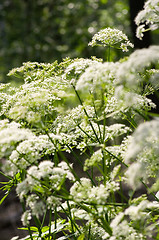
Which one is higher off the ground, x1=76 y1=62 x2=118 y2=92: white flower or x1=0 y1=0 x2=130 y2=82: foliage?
x1=0 y1=0 x2=130 y2=82: foliage

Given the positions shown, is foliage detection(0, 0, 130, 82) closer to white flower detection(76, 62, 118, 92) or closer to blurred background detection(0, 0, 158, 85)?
blurred background detection(0, 0, 158, 85)

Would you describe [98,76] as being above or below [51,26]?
below

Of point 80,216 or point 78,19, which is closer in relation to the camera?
point 80,216

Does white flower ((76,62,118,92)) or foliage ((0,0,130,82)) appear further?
foliage ((0,0,130,82))

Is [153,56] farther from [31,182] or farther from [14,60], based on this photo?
[14,60]

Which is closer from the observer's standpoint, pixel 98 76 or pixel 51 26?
pixel 98 76

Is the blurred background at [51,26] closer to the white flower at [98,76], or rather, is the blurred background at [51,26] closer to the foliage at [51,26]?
the foliage at [51,26]

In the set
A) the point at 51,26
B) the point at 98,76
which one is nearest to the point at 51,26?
the point at 51,26

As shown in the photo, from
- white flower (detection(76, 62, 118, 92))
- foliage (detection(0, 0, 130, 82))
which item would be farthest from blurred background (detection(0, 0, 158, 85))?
white flower (detection(76, 62, 118, 92))

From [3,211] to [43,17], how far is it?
686 cm

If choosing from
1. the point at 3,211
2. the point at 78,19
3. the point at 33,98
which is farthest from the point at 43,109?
the point at 78,19

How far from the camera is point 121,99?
3.50ft

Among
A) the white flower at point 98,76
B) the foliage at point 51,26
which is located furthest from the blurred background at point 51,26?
the white flower at point 98,76

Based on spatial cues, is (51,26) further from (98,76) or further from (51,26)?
(98,76)
